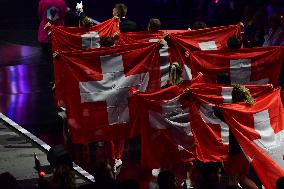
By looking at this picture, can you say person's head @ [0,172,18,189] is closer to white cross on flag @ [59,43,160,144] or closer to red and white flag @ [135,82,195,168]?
red and white flag @ [135,82,195,168]

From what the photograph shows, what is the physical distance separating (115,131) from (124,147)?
55.9 inches

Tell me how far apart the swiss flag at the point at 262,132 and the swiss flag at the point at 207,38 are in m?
3.39

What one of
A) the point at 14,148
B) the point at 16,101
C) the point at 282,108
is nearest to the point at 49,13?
the point at 16,101

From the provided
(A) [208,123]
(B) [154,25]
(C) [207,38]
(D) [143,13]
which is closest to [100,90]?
(A) [208,123]

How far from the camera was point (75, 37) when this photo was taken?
1434cm

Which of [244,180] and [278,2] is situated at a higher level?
[278,2]

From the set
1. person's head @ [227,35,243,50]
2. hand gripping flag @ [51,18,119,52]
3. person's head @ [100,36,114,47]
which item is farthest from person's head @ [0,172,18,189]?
hand gripping flag @ [51,18,119,52]

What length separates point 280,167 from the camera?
9320mm

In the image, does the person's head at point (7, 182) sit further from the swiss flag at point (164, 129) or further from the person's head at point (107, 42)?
the person's head at point (107, 42)

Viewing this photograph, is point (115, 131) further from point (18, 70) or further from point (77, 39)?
point (18, 70)

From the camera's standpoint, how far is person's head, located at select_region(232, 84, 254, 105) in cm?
977

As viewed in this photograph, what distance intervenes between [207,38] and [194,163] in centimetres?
341

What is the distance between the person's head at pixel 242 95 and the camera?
9.77 m

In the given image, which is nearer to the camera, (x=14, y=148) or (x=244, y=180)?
(x=244, y=180)
